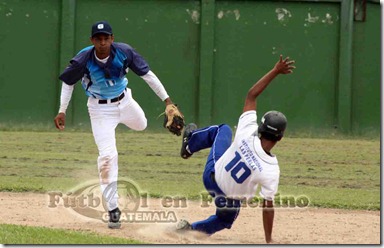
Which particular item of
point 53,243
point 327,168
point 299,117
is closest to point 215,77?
point 299,117

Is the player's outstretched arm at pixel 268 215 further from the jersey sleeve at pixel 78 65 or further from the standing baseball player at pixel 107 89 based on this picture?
the jersey sleeve at pixel 78 65

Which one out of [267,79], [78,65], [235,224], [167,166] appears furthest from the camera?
[167,166]

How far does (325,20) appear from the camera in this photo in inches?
814

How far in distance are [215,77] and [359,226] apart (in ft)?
35.5

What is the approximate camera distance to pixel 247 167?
8.34 meters

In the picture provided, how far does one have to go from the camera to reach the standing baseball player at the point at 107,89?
9.45 metres

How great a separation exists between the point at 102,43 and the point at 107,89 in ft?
1.74

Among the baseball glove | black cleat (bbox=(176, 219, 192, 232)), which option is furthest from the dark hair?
the baseball glove

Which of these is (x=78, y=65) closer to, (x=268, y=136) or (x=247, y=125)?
(x=247, y=125)

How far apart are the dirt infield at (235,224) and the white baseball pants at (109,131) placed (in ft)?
1.33

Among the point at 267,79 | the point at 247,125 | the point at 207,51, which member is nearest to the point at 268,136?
the point at 247,125

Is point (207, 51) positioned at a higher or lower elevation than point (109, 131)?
lower

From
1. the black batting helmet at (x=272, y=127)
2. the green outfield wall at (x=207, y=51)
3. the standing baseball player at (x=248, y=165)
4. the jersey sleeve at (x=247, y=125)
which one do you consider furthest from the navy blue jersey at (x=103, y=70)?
the green outfield wall at (x=207, y=51)

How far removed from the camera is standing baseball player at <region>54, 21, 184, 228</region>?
945 centimetres
